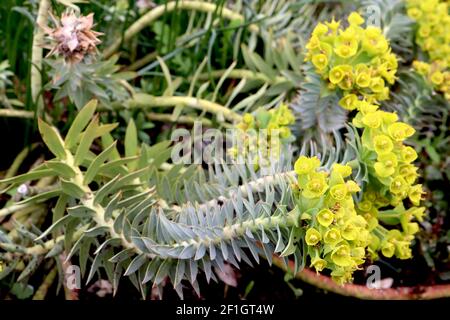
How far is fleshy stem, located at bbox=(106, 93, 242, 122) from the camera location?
4.75 feet

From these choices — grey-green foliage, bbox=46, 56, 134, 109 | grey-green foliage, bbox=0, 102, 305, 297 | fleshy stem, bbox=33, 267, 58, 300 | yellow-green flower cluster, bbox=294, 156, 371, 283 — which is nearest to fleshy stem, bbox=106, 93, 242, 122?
grey-green foliage, bbox=46, 56, 134, 109

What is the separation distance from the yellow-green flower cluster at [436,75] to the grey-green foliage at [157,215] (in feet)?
1.58

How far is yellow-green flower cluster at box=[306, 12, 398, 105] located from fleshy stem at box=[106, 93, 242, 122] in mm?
272

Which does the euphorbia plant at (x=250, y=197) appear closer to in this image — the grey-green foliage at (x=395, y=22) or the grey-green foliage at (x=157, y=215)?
the grey-green foliage at (x=157, y=215)

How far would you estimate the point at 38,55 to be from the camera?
1.35 m

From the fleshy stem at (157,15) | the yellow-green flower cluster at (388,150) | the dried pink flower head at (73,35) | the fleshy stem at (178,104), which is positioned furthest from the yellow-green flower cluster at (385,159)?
the fleshy stem at (157,15)

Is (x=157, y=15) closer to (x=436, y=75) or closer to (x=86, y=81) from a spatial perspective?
(x=86, y=81)

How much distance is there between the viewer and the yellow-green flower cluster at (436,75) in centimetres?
145

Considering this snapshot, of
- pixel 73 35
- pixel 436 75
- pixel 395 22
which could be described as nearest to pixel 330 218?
pixel 73 35

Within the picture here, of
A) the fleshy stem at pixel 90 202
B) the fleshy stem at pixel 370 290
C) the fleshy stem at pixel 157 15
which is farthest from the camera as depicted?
the fleshy stem at pixel 157 15

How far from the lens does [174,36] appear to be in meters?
1.54

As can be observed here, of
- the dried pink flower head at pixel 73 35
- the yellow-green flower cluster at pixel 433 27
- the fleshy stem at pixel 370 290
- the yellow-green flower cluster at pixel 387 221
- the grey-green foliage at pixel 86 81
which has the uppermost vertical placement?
the yellow-green flower cluster at pixel 433 27

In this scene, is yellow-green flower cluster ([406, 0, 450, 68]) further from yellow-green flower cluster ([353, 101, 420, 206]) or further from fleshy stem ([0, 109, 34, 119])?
fleshy stem ([0, 109, 34, 119])
